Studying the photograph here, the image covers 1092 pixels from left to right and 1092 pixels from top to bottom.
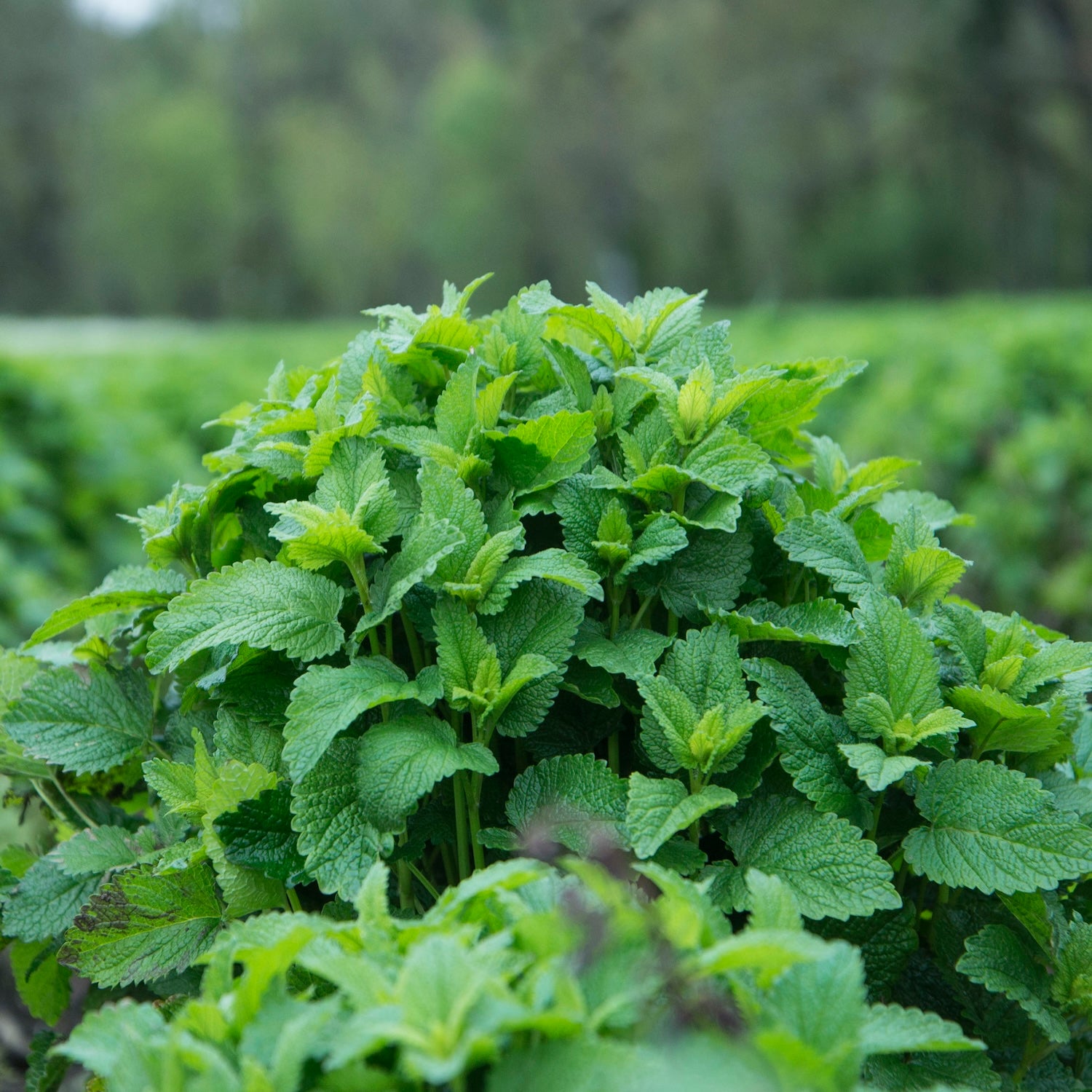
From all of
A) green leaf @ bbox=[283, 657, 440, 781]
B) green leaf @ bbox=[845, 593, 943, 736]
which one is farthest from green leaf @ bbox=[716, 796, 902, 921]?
green leaf @ bbox=[283, 657, 440, 781]

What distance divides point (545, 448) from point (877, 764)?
493 mm

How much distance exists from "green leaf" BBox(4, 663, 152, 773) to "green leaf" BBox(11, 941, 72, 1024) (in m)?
0.26

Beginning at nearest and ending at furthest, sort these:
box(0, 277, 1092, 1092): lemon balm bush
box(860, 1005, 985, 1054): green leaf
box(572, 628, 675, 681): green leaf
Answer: box(860, 1005, 985, 1054): green leaf → box(0, 277, 1092, 1092): lemon balm bush → box(572, 628, 675, 681): green leaf

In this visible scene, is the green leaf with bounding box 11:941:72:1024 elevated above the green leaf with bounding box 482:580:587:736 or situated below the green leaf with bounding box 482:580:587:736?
below

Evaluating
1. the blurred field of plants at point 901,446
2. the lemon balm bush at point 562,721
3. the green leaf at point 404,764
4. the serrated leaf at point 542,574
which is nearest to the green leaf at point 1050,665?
the lemon balm bush at point 562,721

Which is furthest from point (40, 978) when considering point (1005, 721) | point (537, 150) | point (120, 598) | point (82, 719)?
point (537, 150)

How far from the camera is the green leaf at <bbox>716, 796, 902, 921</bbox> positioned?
109 centimetres

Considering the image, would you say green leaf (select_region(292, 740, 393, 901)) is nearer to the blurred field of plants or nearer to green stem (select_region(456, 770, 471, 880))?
green stem (select_region(456, 770, 471, 880))

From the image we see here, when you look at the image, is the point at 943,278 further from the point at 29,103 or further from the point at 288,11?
the point at 29,103

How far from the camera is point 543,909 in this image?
0.96 m

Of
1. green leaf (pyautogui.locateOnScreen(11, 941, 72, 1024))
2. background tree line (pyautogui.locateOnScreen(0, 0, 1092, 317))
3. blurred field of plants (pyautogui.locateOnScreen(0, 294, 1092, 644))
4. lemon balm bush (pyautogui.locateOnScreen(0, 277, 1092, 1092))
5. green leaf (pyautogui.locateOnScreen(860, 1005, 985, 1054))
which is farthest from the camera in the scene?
background tree line (pyautogui.locateOnScreen(0, 0, 1092, 317))

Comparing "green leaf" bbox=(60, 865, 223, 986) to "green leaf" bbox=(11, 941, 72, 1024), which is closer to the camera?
"green leaf" bbox=(60, 865, 223, 986)

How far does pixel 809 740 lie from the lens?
3.97 ft

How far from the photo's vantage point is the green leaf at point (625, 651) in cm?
120
